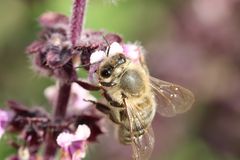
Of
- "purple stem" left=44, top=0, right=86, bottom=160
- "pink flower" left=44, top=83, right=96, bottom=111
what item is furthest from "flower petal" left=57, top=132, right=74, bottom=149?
"pink flower" left=44, top=83, right=96, bottom=111

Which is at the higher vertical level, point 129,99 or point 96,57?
point 96,57

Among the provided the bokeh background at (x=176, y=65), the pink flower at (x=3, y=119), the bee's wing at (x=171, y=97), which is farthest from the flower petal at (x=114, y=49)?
the bokeh background at (x=176, y=65)

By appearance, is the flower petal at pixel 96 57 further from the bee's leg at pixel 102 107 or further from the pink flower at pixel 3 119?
the pink flower at pixel 3 119

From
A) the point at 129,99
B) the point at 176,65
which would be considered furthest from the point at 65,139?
the point at 176,65

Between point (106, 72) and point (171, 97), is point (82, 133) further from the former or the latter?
point (171, 97)

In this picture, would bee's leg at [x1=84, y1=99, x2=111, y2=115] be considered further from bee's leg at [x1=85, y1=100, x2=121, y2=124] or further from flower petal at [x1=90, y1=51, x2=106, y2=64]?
flower petal at [x1=90, y1=51, x2=106, y2=64]

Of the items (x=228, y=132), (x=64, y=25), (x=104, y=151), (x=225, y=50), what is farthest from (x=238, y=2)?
(x=64, y=25)

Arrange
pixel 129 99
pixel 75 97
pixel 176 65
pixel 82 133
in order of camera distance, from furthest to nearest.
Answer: pixel 176 65 → pixel 75 97 → pixel 82 133 → pixel 129 99

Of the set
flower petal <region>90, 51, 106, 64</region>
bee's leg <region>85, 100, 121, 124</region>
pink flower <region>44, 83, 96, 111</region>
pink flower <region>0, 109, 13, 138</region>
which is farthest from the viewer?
pink flower <region>44, 83, 96, 111</region>
